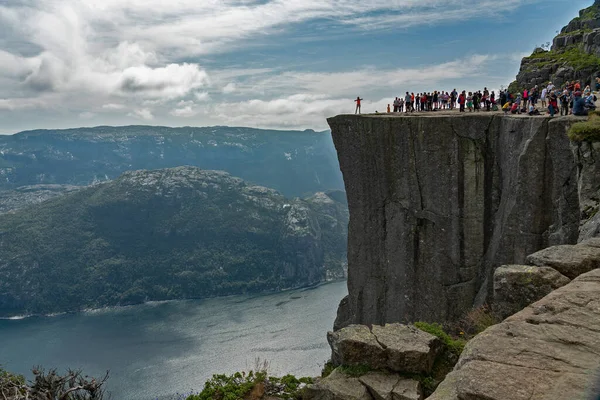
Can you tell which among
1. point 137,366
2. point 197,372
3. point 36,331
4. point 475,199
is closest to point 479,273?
point 475,199

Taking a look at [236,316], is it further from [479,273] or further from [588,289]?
[588,289]

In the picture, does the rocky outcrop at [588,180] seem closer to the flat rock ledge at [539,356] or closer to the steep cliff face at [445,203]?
the steep cliff face at [445,203]

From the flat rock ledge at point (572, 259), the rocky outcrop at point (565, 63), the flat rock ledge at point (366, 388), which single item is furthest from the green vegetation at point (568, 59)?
the flat rock ledge at point (366, 388)

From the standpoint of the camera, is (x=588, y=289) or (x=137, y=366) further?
(x=137, y=366)

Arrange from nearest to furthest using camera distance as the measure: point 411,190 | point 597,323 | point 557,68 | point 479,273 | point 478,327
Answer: point 597,323
point 478,327
point 479,273
point 411,190
point 557,68

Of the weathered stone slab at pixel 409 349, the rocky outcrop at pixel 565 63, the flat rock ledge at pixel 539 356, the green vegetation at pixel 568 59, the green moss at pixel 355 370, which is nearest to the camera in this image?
the flat rock ledge at pixel 539 356

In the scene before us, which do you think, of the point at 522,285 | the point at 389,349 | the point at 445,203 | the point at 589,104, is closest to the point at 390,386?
the point at 389,349

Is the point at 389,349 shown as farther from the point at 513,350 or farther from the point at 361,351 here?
the point at 513,350
